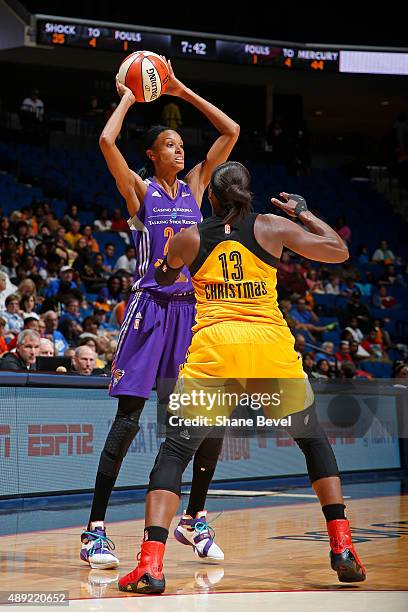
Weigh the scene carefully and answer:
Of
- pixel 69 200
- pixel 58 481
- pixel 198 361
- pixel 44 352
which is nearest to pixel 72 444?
pixel 58 481

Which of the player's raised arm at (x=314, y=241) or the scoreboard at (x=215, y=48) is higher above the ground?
the scoreboard at (x=215, y=48)

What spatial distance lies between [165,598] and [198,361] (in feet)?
3.25

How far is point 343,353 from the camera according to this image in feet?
52.3

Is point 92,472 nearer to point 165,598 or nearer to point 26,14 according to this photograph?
point 165,598

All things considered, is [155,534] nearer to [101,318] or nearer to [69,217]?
[101,318]

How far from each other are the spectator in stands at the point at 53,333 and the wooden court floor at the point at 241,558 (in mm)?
4780

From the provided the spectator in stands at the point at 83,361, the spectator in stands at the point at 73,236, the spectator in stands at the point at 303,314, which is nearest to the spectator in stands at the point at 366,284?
the spectator in stands at the point at 303,314

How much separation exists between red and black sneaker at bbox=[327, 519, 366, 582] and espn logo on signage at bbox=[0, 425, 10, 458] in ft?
13.1

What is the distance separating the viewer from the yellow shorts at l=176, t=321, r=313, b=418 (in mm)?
4145

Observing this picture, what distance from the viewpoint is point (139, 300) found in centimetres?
524

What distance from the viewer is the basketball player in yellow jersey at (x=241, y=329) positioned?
163 inches

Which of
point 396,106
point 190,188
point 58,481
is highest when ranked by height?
point 396,106

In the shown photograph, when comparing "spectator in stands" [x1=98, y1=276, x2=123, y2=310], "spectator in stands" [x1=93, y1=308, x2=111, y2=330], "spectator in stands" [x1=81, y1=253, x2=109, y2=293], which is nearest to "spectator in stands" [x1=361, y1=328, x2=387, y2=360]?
"spectator in stands" [x1=98, y1=276, x2=123, y2=310]

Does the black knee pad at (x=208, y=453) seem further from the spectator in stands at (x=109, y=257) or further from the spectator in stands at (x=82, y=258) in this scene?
the spectator in stands at (x=109, y=257)
